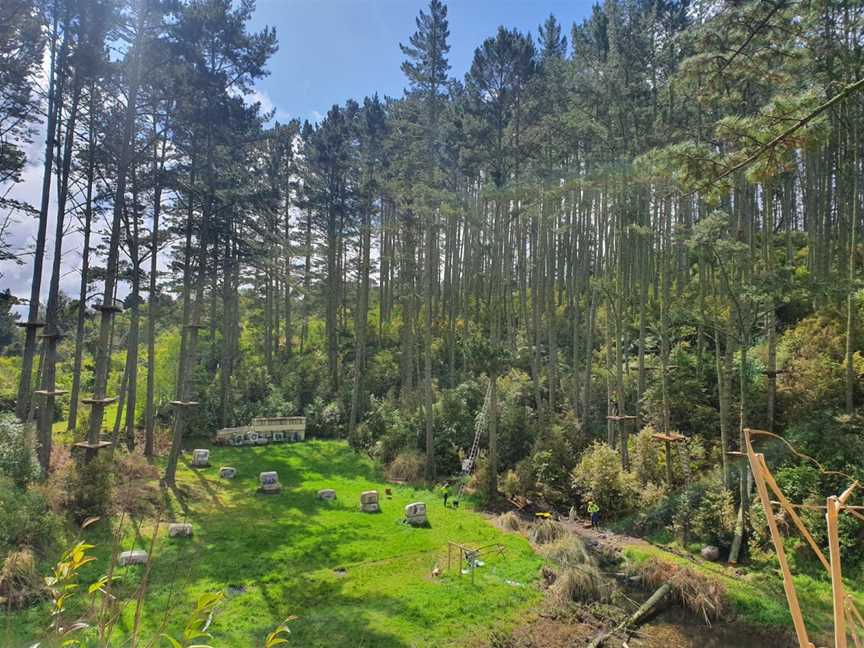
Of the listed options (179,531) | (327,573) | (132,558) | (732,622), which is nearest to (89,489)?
(179,531)

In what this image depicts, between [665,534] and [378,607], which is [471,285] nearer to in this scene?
[665,534]

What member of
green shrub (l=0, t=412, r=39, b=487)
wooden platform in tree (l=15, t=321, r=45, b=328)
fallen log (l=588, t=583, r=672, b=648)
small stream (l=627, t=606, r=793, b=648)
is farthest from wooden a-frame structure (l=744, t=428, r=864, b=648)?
wooden platform in tree (l=15, t=321, r=45, b=328)

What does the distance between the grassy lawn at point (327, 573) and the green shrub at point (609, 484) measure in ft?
8.36

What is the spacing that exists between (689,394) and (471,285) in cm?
1539

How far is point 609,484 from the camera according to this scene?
1261 cm

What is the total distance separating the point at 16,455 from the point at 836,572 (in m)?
13.2

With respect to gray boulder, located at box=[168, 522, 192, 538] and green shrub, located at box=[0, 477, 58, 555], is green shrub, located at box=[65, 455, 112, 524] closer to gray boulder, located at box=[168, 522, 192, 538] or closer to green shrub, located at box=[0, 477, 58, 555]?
green shrub, located at box=[0, 477, 58, 555]

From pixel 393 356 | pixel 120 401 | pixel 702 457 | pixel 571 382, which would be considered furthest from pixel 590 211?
pixel 120 401

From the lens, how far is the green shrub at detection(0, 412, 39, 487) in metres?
9.97

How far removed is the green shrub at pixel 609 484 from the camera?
490 inches

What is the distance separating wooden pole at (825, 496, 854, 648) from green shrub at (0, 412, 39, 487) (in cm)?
1236

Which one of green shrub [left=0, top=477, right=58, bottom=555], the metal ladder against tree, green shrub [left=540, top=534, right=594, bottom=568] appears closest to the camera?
green shrub [left=0, top=477, right=58, bottom=555]

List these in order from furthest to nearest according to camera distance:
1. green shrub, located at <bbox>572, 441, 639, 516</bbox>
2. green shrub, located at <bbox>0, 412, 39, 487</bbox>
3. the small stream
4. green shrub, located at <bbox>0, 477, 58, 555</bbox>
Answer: green shrub, located at <bbox>572, 441, 639, 516</bbox> < green shrub, located at <bbox>0, 412, 39, 487</bbox> < green shrub, located at <bbox>0, 477, 58, 555</bbox> < the small stream

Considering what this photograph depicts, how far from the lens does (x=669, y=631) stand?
7922 mm
